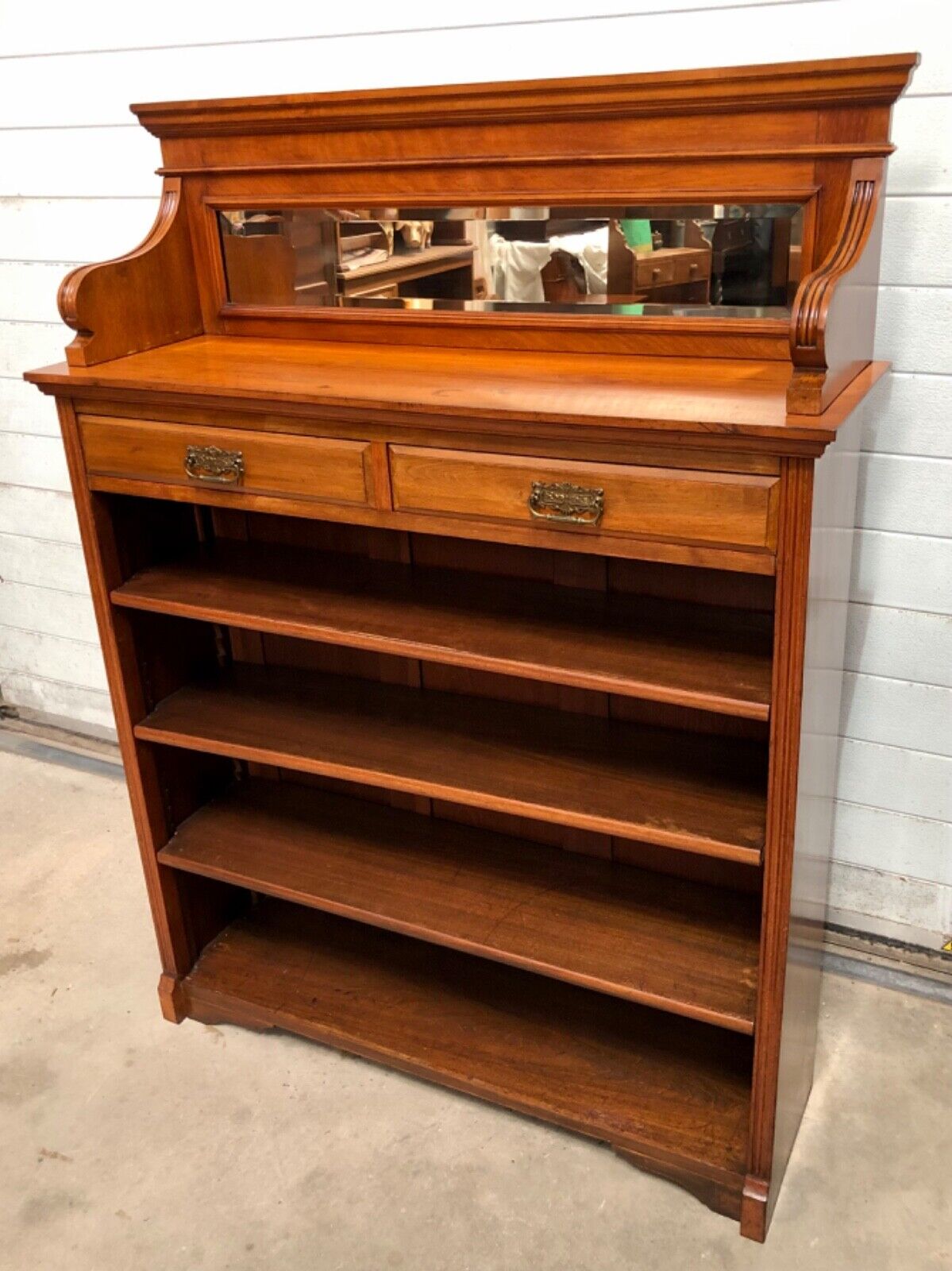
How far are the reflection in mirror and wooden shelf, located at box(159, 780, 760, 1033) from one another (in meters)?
0.97

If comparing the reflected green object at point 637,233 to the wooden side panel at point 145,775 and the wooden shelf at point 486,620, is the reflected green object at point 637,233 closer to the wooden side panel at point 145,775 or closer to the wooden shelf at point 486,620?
the wooden shelf at point 486,620

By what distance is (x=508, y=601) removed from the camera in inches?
72.4

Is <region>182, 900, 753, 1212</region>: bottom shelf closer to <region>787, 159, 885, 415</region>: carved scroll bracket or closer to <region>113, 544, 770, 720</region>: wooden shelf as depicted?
<region>113, 544, 770, 720</region>: wooden shelf

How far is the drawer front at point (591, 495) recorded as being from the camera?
1381mm

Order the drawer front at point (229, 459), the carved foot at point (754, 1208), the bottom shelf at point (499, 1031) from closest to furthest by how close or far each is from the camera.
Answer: the drawer front at point (229, 459) < the carved foot at point (754, 1208) < the bottom shelf at point (499, 1031)

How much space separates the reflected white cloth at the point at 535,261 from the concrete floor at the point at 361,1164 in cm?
140

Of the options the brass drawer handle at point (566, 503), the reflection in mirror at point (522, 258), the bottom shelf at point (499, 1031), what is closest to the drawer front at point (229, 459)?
the brass drawer handle at point (566, 503)

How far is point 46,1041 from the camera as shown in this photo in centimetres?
219

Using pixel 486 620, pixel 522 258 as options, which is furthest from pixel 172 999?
pixel 522 258

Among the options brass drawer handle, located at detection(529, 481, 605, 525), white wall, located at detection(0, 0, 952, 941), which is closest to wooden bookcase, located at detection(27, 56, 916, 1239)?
brass drawer handle, located at detection(529, 481, 605, 525)

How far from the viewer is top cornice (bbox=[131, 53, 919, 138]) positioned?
149 centimetres

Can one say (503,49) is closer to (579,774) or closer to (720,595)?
(720,595)

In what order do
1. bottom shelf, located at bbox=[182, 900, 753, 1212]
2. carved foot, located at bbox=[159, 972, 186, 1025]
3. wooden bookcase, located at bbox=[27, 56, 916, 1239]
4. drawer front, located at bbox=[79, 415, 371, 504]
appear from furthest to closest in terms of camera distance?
1. carved foot, located at bbox=[159, 972, 186, 1025]
2. bottom shelf, located at bbox=[182, 900, 753, 1212]
3. drawer front, located at bbox=[79, 415, 371, 504]
4. wooden bookcase, located at bbox=[27, 56, 916, 1239]

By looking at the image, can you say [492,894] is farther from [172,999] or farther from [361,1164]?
[172,999]
